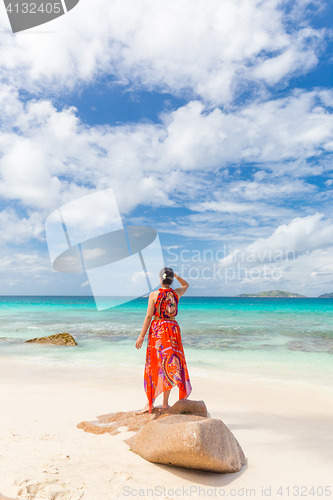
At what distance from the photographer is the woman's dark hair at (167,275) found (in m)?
4.20

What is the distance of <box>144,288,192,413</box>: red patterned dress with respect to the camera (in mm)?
3996

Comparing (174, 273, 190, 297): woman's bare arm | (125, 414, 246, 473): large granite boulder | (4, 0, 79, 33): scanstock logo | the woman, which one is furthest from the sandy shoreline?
(4, 0, 79, 33): scanstock logo

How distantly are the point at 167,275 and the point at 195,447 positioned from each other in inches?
82.1

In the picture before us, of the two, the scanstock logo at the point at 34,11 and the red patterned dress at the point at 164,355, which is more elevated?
the scanstock logo at the point at 34,11

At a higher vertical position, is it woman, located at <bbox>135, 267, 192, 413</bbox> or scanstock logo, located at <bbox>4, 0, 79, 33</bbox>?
scanstock logo, located at <bbox>4, 0, 79, 33</bbox>

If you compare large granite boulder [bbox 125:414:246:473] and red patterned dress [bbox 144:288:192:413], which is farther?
red patterned dress [bbox 144:288:192:413]

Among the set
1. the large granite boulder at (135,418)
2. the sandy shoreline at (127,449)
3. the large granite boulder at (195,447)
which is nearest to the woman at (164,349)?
the large granite boulder at (135,418)

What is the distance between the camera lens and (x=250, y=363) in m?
9.35

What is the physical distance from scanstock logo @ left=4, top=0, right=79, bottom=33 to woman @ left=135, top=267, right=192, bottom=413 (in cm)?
458

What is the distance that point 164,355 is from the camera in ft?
13.1

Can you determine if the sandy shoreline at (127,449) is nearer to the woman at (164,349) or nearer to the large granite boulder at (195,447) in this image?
the large granite boulder at (195,447)

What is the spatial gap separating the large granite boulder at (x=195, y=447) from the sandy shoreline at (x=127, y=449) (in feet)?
0.27

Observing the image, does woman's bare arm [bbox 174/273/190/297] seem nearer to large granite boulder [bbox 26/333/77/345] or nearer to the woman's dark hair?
the woman's dark hair

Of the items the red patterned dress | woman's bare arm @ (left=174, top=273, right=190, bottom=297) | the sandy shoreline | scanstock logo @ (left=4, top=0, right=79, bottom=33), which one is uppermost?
scanstock logo @ (left=4, top=0, right=79, bottom=33)
